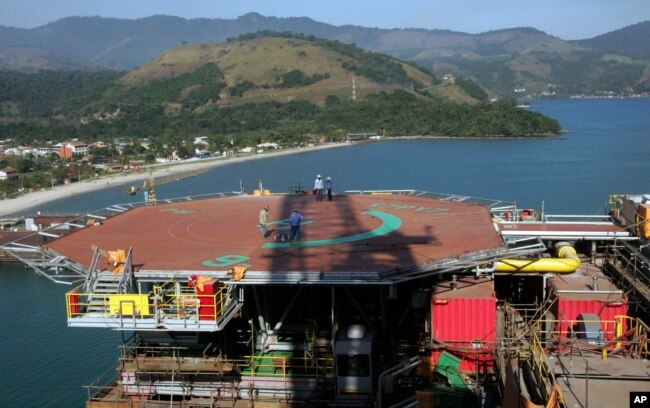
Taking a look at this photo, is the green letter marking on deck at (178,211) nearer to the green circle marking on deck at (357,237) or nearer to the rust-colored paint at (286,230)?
the rust-colored paint at (286,230)

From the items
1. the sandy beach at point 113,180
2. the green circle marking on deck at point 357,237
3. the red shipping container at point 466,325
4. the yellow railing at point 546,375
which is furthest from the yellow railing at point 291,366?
the sandy beach at point 113,180

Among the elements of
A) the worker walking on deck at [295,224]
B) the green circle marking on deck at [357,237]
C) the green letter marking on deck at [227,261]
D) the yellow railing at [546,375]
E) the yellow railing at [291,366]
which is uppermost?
the worker walking on deck at [295,224]

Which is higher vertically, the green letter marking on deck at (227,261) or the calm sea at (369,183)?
the green letter marking on deck at (227,261)

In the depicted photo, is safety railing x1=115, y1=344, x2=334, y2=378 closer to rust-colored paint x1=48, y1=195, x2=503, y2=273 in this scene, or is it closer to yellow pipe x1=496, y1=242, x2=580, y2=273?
rust-colored paint x1=48, y1=195, x2=503, y2=273

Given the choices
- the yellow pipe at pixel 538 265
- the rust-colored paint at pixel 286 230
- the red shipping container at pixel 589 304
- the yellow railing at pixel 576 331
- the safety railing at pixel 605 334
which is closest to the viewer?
the safety railing at pixel 605 334

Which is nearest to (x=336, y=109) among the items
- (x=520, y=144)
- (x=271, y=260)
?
(x=520, y=144)

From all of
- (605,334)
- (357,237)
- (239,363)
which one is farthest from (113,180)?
(605,334)
